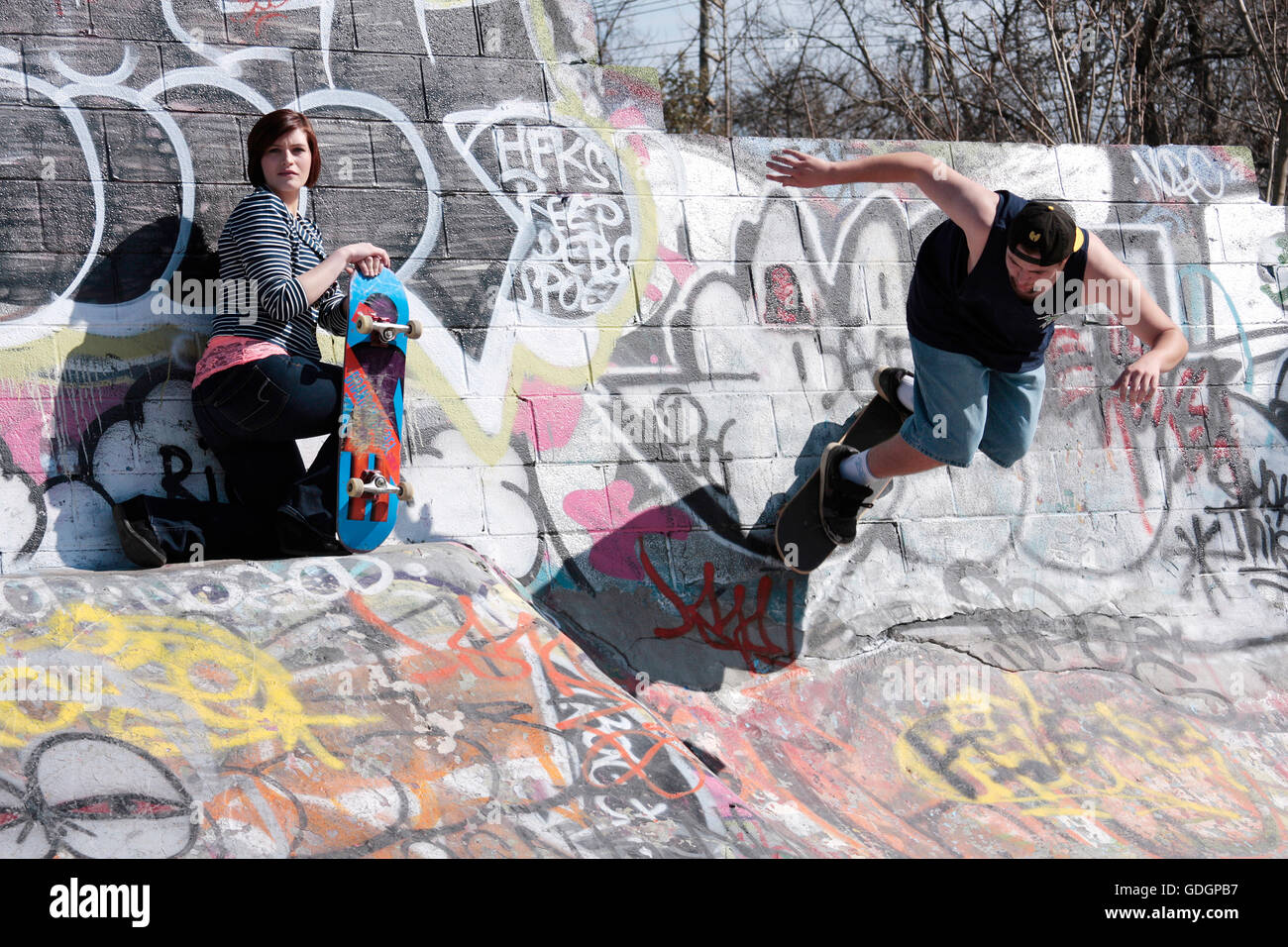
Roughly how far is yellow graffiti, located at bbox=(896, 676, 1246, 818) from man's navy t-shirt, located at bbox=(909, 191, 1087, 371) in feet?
4.60

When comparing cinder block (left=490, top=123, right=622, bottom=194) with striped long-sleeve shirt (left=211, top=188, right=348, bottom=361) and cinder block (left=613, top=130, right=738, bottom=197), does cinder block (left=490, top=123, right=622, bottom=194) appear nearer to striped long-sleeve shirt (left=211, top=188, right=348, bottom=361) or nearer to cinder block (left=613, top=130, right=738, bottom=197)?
cinder block (left=613, top=130, right=738, bottom=197)

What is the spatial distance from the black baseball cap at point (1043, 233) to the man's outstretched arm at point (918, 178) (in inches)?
4.8

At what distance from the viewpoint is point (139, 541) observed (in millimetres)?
3902

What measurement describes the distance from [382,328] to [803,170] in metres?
1.62

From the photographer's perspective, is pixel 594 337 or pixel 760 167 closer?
pixel 594 337

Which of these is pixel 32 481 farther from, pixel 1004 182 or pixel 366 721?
pixel 1004 182

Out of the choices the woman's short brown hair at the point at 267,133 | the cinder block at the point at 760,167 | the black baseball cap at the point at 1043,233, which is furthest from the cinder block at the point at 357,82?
the black baseball cap at the point at 1043,233

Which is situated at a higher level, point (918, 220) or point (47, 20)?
point (47, 20)

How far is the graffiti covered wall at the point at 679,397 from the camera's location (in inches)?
170

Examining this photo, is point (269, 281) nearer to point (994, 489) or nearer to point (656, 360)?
point (656, 360)

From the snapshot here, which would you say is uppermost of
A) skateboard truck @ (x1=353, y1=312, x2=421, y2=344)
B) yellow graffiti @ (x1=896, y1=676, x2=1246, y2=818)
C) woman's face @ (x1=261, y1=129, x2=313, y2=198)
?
woman's face @ (x1=261, y1=129, x2=313, y2=198)

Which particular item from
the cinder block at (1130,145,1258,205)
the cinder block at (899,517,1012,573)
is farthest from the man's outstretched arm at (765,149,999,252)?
the cinder block at (1130,145,1258,205)

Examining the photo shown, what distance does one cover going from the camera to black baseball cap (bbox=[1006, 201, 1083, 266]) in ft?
12.7

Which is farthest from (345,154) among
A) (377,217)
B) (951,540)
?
(951,540)
